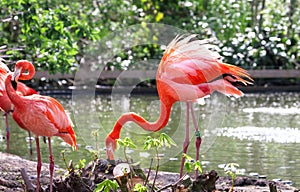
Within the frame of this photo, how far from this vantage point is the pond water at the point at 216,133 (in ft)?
23.6

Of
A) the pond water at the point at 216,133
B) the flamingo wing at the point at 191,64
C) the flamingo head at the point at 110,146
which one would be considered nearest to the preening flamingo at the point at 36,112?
the pond water at the point at 216,133

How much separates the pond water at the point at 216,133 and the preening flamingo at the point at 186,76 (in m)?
0.26

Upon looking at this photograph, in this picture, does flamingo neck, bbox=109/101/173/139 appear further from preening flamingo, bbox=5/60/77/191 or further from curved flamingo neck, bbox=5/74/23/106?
curved flamingo neck, bbox=5/74/23/106

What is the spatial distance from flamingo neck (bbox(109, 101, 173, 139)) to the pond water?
0.17 m

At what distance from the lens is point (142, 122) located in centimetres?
560

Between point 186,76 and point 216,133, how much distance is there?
3.55 meters

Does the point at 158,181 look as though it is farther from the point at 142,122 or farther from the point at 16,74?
the point at 16,74

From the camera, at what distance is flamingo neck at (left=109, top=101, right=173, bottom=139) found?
216 inches

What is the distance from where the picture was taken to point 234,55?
1677 centimetres

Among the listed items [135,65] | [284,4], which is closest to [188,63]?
[135,65]

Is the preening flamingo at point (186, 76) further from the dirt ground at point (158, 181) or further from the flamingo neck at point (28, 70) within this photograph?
the flamingo neck at point (28, 70)

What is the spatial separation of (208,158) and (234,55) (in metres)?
9.46

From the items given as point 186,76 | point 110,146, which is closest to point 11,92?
point 110,146

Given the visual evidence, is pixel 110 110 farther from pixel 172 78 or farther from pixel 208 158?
pixel 172 78
